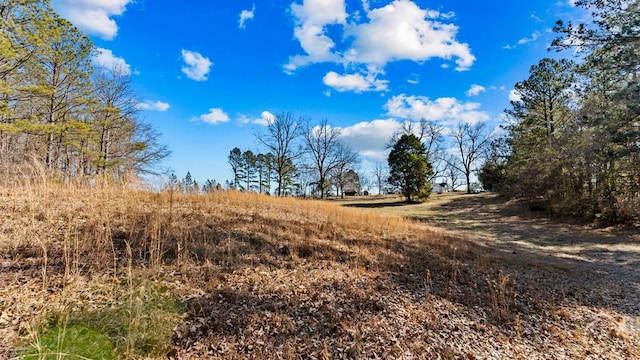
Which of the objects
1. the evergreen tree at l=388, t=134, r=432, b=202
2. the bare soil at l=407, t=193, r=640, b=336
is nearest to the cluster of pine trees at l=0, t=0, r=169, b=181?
the bare soil at l=407, t=193, r=640, b=336

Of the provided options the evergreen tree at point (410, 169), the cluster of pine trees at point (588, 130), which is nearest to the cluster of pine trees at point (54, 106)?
the cluster of pine trees at point (588, 130)

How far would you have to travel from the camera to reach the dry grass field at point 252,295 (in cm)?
254

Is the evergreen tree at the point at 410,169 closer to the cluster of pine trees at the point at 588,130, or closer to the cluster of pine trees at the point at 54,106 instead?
the cluster of pine trees at the point at 588,130

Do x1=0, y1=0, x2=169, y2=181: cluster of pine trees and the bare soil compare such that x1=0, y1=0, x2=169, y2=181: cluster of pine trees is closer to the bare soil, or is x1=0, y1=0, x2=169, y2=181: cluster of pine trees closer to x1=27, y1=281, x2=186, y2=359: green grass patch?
x1=27, y1=281, x2=186, y2=359: green grass patch

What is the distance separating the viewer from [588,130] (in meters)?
11.3

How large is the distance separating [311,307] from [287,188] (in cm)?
3546

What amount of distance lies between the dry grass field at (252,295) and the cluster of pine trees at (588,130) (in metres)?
7.11

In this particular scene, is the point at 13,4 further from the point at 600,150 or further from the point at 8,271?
the point at 600,150

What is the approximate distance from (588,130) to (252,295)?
14826mm

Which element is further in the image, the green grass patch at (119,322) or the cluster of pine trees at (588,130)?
the cluster of pine trees at (588,130)

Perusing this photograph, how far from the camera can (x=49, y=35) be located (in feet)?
35.5

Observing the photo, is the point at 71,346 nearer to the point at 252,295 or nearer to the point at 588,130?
the point at 252,295

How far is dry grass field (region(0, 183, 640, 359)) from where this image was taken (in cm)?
254

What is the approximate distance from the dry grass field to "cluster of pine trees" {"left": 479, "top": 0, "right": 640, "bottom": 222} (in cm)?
711
